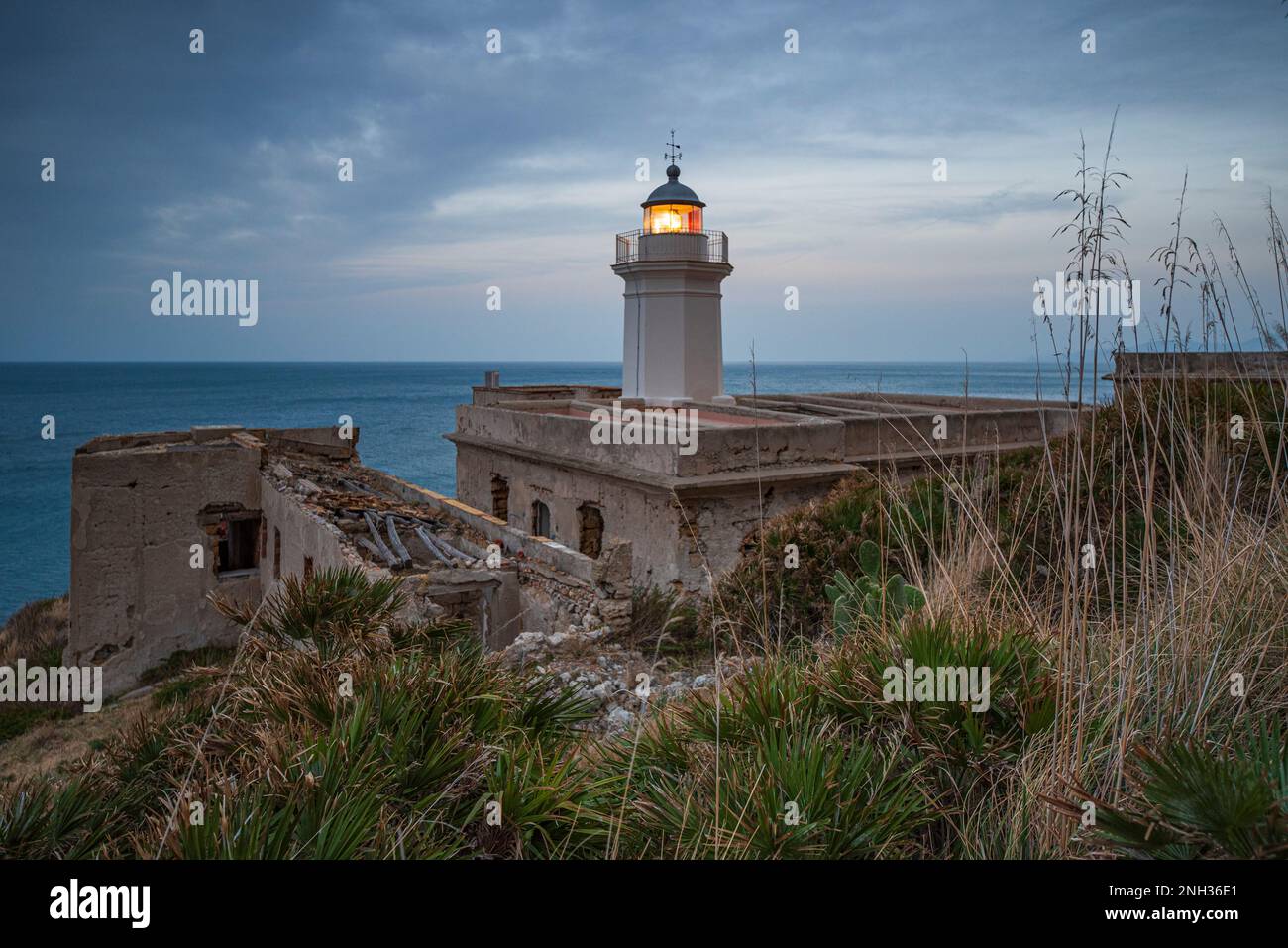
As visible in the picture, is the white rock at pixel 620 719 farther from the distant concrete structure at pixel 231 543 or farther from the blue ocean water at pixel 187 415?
the distant concrete structure at pixel 231 543

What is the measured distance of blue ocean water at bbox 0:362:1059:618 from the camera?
37.5 m

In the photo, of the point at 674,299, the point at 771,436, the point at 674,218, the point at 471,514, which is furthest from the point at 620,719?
the point at 674,218

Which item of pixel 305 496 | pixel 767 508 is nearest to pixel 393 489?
pixel 305 496

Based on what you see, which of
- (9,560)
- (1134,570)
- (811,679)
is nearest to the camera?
(811,679)

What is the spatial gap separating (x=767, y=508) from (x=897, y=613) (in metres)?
8.31

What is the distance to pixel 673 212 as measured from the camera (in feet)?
63.4

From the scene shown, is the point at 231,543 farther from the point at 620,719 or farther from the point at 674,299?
the point at 620,719

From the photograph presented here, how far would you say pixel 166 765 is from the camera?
3521 millimetres

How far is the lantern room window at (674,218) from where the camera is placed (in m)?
19.3

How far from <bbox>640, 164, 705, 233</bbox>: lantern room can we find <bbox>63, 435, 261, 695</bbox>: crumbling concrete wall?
34.3 feet

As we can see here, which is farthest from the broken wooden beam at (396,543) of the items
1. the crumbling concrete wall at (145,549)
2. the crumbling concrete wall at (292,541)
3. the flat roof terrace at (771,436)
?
the crumbling concrete wall at (145,549)

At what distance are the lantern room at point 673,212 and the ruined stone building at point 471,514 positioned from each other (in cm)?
566

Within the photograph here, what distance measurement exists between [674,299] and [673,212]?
224 cm
